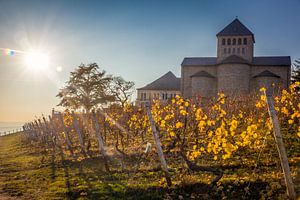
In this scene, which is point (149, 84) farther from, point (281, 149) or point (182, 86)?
point (281, 149)

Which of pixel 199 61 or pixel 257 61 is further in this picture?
pixel 199 61

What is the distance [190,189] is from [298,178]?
6.70ft

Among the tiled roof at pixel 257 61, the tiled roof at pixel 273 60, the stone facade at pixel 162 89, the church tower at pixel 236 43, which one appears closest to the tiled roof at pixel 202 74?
the tiled roof at pixel 257 61

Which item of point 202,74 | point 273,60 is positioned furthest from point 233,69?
point 273,60

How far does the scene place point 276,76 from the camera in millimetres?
34500

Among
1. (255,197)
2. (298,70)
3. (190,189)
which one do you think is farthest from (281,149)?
(298,70)

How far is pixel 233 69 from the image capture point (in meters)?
35.6

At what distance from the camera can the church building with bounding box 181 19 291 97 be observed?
35312 millimetres

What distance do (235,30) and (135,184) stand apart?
38.4m

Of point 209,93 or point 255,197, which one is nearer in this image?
point 255,197

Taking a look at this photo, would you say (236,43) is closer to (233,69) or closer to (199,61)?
(199,61)

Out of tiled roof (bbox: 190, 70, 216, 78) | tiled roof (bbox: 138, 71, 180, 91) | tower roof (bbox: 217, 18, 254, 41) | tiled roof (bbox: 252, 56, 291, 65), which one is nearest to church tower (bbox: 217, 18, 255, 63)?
tower roof (bbox: 217, 18, 254, 41)

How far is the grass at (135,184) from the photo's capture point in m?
5.12

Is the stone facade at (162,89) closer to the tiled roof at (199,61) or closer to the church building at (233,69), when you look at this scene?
the church building at (233,69)
